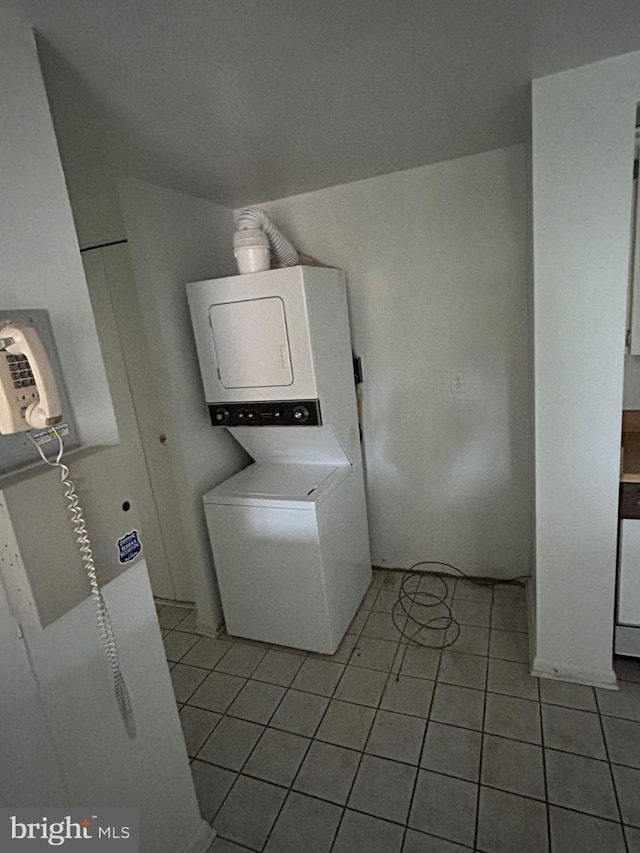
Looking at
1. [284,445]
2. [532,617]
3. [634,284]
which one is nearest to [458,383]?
[634,284]

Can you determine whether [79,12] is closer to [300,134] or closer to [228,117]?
[228,117]

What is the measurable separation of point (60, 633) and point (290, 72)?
1.59 metres

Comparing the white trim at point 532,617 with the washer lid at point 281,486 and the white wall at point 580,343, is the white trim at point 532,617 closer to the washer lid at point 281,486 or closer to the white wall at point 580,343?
the white wall at point 580,343

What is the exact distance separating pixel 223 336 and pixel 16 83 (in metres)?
1.13

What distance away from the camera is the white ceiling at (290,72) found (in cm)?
100

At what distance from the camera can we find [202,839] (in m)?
1.38

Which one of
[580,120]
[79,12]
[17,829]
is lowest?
[17,829]

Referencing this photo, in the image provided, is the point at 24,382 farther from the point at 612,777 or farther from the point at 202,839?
the point at 612,777

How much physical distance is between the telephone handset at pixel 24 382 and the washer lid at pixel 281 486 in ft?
3.92

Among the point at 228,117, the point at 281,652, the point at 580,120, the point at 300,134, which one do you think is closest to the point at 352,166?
the point at 300,134

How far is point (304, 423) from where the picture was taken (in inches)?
77.6

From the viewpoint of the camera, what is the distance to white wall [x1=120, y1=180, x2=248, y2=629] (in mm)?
1997

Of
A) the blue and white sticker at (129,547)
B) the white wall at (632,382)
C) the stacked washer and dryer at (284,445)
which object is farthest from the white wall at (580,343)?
the blue and white sticker at (129,547)

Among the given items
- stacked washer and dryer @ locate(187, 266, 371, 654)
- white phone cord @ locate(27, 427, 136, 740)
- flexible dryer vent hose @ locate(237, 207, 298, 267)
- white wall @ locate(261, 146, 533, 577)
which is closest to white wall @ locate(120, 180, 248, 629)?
stacked washer and dryer @ locate(187, 266, 371, 654)
